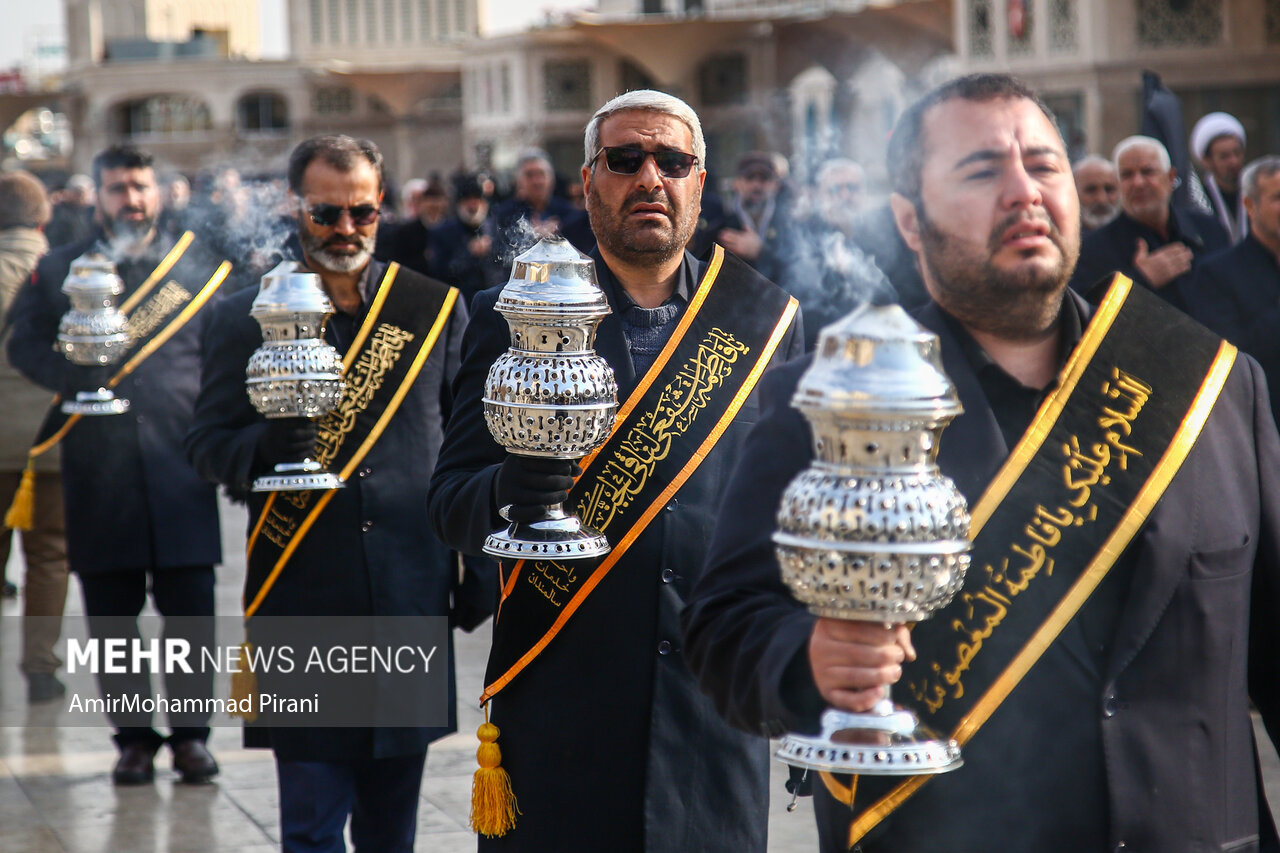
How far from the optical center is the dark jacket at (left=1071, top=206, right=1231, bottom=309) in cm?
648

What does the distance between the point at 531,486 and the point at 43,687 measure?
176 inches

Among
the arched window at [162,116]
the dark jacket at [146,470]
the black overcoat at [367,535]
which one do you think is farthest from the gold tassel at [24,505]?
the arched window at [162,116]

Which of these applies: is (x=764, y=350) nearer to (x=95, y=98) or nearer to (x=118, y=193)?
(x=118, y=193)

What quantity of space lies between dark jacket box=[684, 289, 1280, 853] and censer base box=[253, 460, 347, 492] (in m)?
1.80

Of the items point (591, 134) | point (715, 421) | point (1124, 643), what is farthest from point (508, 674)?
point (1124, 643)

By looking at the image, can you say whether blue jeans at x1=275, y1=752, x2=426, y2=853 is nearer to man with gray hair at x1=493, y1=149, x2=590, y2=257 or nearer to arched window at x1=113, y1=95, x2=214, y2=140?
man with gray hair at x1=493, y1=149, x2=590, y2=257

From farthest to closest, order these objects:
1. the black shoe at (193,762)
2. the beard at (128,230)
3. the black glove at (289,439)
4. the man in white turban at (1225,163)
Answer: the man in white turban at (1225,163) → the beard at (128,230) → the black shoe at (193,762) → the black glove at (289,439)

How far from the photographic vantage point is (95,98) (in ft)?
255

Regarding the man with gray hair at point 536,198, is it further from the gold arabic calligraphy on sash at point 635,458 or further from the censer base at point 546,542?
the censer base at point 546,542

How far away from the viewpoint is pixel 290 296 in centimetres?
363

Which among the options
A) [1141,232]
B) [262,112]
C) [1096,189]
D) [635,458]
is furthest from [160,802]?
[262,112]

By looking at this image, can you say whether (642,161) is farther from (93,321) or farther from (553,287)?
(93,321)

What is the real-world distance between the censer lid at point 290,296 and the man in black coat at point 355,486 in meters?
0.38

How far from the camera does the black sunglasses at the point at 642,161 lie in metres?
3.04
